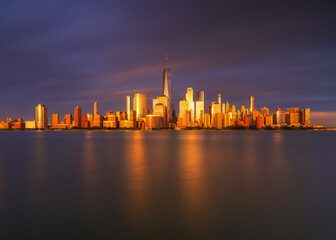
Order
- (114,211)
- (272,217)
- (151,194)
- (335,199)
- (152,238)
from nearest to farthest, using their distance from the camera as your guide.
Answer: (152,238) < (272,217) < (114,211) < (335,199) < (151,194)

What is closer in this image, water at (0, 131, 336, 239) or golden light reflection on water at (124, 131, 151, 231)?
water at (0, 131, 336, 239)

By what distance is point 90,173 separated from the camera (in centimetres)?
3247

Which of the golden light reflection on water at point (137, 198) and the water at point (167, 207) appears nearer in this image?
the water at point (167, 207)

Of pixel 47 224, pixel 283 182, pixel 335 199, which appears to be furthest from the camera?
pixel 283 182

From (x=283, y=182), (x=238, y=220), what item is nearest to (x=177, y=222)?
(x=238, y=220)

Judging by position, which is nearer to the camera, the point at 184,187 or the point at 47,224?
the point at 47,224

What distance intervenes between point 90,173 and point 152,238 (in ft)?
69.5

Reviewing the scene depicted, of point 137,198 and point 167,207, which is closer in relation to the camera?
point 167,207

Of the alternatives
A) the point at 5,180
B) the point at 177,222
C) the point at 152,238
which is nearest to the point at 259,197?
the point at 177,222

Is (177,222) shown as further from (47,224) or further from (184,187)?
(184,187)

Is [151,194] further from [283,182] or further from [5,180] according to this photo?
[5,180]

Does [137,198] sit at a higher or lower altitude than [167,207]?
lower

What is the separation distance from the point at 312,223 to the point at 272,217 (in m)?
2.24

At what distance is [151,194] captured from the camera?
22.3 metres
